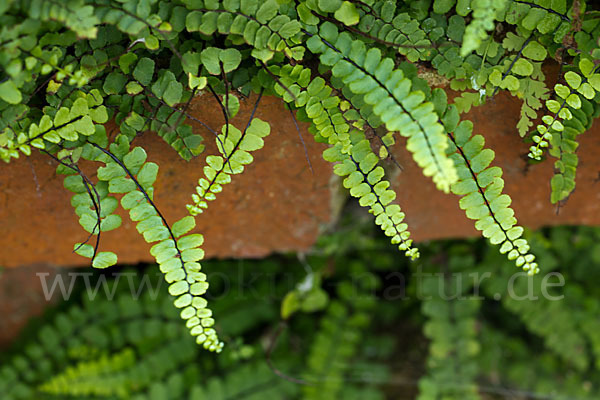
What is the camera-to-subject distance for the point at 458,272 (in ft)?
8.84

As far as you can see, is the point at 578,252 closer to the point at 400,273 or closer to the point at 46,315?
the point at 400,273

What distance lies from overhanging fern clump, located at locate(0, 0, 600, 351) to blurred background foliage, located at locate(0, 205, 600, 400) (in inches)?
43.6

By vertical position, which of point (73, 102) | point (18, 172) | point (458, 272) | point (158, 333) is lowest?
point (158, 333)

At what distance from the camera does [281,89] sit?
1475 millimetres

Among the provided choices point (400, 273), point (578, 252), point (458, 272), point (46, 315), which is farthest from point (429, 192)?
point (46, 315)

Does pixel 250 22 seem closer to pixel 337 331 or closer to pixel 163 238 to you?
pixel 163 238

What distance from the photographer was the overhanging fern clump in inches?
53.6

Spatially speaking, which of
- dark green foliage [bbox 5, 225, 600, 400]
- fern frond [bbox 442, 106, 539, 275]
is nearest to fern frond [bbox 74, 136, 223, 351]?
fern frond [bbox 442, 106, 539, 275]

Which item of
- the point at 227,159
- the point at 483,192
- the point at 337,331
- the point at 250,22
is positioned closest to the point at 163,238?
the point at 227,159

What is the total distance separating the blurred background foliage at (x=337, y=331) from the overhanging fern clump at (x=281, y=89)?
3.63ft

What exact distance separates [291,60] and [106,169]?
67 cm

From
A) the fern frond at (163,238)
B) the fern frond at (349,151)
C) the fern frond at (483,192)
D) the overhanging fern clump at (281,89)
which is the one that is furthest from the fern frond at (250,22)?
the fern frond at (483,192)

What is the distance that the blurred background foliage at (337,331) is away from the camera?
250 cm

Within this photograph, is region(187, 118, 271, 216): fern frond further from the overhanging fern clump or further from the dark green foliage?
the dark green foliage
